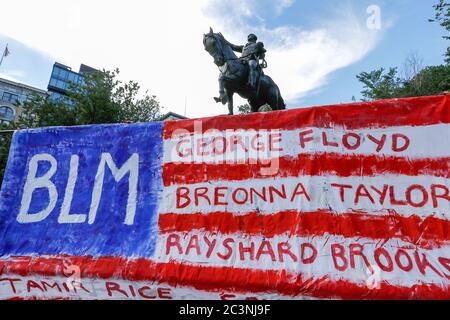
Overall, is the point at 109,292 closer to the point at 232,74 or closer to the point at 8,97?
the point at 232,74

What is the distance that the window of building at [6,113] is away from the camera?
4675 centimetres

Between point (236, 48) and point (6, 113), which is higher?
point (6, 113)

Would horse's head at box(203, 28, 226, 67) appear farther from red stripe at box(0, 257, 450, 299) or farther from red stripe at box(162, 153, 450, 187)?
red stripe at box(0, 257, 450, 299)

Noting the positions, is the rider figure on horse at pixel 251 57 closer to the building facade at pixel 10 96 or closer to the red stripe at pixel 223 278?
the red stripe at pixel 223 278

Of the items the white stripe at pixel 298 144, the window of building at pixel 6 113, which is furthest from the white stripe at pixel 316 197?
the window of building at pixel 6 113

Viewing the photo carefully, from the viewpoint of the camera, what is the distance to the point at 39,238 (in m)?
2.75

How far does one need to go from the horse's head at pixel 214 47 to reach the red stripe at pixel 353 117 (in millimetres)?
3065

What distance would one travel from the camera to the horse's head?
18.2 ft

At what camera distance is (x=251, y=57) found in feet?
19.4

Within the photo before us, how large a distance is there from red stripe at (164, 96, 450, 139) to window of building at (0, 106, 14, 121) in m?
56.1

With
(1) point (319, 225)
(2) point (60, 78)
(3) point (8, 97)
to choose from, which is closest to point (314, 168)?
(1) point (319, 225)

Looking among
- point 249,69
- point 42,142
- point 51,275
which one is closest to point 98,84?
point 249,69

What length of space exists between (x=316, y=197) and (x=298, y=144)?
1.61 ft
